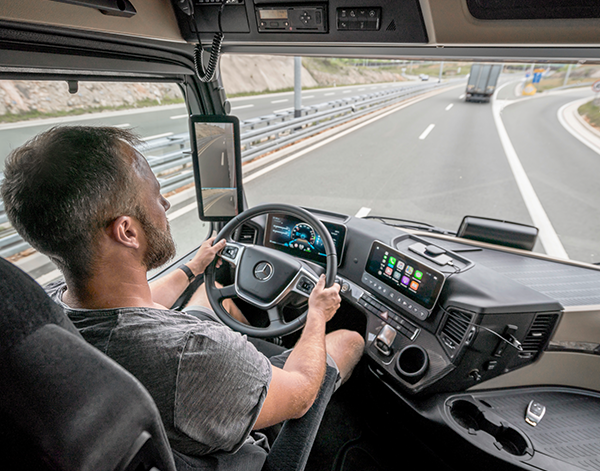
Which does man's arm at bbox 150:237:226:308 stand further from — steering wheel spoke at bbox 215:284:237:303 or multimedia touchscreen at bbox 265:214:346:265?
multimedia touchscreen at bbox 265:214:346:265

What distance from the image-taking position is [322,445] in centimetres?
212

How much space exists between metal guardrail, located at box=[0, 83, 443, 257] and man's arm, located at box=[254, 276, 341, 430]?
996mm

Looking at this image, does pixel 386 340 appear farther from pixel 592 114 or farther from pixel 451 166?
pixel 592 114

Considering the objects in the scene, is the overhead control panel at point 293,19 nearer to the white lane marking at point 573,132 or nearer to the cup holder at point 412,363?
the cup holder at point 412,363

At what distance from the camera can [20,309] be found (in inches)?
20.7

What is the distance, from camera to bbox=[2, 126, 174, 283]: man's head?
0.91 meters

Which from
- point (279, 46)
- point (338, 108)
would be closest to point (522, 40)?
point (279, 46)

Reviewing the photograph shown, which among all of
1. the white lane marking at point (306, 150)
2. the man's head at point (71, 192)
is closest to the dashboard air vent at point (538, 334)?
the man's head at point (71, 192)

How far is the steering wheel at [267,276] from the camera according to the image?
1.77 m

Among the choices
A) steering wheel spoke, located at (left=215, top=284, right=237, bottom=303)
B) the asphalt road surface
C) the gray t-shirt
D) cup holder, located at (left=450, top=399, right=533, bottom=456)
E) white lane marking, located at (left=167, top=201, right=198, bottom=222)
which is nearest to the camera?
the gray t-shirt

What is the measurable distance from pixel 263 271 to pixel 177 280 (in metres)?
0.49

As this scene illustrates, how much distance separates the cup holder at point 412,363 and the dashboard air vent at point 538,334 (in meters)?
0.48

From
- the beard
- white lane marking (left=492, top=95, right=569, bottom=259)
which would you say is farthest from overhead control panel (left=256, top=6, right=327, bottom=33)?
white lane marking (left=492, top=95, right=569, bottom=259)

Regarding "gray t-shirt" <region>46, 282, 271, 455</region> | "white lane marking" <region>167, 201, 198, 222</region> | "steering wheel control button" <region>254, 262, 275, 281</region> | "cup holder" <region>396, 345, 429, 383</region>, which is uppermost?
"gray t-shirt" <region>46, 282, 271, 455</region>
